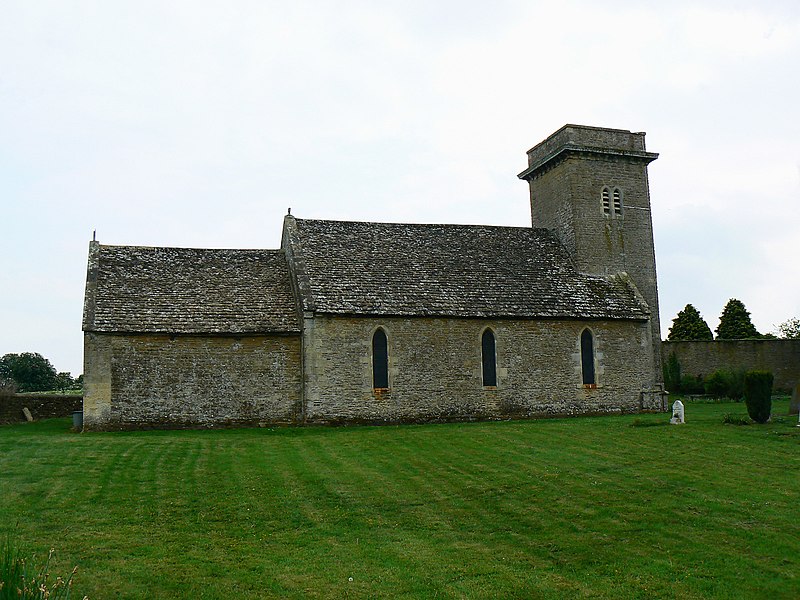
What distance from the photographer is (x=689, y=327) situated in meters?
49.2

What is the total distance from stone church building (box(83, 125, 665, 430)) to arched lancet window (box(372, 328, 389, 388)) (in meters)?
0.06

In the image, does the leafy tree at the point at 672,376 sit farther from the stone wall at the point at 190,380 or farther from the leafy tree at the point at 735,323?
the stone wall at the point at 190,380

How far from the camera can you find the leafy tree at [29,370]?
1941 inches

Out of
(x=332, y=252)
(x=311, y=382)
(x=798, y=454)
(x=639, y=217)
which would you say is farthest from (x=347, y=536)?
(x=639, y=217)

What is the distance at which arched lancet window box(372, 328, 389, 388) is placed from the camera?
27484mm

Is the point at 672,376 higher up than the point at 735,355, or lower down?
lower down

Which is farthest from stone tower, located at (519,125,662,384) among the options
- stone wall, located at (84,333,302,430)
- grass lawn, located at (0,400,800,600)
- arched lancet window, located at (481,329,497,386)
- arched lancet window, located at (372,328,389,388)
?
stone wall, located at (84,333,302,430)

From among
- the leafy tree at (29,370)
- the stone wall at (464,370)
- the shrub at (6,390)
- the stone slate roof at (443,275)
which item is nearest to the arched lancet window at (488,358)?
the stone wall at (464,370)

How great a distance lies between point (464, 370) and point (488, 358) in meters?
1.18

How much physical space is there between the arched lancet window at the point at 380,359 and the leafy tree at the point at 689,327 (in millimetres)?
28227

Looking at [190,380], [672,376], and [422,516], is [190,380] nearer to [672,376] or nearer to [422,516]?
[422,516]

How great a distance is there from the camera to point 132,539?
11727mm

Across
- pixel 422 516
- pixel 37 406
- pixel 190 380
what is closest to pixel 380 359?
pixel 190 380

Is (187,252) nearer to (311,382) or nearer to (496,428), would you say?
(311,382)
